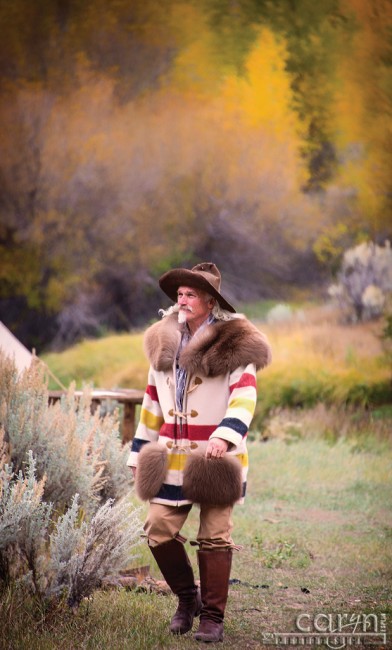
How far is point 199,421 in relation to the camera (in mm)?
4000

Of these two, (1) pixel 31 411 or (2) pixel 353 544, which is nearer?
(1) pixel 31 411

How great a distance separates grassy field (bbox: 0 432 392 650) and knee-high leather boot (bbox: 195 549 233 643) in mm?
109

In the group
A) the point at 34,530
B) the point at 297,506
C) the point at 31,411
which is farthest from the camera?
the point at 297,506

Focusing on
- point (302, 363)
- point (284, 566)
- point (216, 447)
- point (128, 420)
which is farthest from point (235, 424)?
point (302, 363)

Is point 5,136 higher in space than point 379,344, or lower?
higher

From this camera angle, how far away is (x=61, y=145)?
1138 cm

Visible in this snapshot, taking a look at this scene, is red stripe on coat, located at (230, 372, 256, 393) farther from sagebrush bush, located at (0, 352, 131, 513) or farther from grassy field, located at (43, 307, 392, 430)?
grassy field, located at (43, 307, 392, 430)

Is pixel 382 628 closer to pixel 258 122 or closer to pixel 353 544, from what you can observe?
pixel 353 544

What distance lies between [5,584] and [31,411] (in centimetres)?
90

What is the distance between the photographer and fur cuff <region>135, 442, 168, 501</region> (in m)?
3.95

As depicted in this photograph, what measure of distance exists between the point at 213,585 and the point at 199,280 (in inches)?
53.4

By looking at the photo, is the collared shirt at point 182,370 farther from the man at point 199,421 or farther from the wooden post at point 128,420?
the wooden post at point 128,420

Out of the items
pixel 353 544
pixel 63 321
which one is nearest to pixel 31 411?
pixel 353 544

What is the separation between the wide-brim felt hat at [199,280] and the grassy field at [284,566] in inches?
59.7
